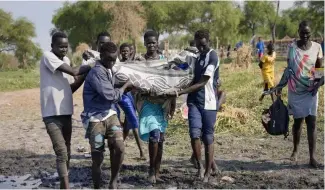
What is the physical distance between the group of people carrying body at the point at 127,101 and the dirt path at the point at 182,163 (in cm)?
25

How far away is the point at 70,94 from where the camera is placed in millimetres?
4812

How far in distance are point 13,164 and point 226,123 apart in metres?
4.00

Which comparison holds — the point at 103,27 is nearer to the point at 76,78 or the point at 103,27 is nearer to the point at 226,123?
the point at 226,123

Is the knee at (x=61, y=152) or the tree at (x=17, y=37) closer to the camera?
the knee at (x=61, y=152)

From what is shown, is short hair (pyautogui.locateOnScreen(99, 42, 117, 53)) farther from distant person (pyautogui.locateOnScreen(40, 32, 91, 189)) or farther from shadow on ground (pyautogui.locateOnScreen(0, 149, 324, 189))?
shadow on ground (pyautogui.locateOnScreen(0, 149, 324, 189))

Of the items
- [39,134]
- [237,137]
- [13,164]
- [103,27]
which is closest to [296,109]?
[237,137]

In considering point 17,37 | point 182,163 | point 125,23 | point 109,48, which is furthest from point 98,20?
point 109,48

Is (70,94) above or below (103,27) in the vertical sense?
below

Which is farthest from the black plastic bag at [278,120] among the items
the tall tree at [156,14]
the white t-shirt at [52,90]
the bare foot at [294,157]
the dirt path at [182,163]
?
the tall tree at [156,14]

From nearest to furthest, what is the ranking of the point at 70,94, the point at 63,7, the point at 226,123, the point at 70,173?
1. the point at 70,94
2. the point at 70,173
3. the point at 226,123
4. the point at 63,7

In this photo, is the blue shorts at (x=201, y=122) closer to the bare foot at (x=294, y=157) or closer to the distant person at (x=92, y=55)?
the distant person at (x=92, y=55)

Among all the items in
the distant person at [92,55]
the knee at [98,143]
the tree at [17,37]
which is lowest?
the knee at [98,143]

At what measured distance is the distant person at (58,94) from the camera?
4.66 meters

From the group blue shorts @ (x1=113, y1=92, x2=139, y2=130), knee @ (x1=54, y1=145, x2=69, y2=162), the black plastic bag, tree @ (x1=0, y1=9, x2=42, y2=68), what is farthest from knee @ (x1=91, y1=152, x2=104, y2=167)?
tree @ (x1=0, y1=9, x2=42, y2=68)
